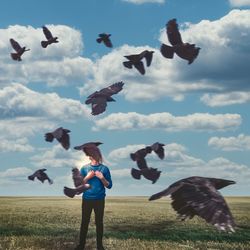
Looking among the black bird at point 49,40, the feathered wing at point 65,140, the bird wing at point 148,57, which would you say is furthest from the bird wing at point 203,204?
the black bird at point 49,40

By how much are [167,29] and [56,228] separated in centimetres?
888

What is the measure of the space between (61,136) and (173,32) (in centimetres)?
377

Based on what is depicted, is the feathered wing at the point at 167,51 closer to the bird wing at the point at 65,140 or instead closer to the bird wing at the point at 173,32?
the bird wing at the point at 173,32

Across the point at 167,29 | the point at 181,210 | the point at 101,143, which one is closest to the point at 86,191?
the point at 101,143

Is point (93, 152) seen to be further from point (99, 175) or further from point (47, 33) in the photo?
point (47, 33)

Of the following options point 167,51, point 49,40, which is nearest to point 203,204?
point 167,51

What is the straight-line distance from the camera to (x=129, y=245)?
14805 millimetres

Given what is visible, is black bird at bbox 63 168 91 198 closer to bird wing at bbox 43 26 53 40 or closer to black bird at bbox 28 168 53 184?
black bird at bbox 28 168 53 184

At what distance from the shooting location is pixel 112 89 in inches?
583

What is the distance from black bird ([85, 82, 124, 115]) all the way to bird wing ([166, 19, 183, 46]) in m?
2.04

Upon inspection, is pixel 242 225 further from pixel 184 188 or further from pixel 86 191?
pixel 184 188

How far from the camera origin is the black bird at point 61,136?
14170mm

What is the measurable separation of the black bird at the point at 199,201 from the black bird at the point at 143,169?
814cm

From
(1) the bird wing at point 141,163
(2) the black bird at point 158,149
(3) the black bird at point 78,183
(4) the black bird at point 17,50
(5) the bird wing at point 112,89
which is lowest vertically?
(3) the black bird at point 78,183
